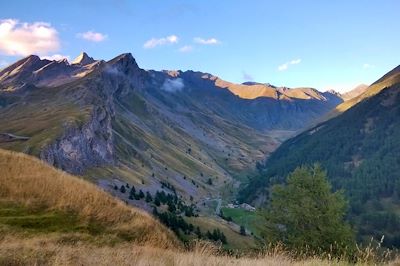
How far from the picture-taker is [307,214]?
173 ft

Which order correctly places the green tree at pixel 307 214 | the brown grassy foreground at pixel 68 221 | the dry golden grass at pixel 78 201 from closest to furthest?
the brown grassy foreground at pixel 68 221 → the dry golden grass at pixel 78 201 → the green tree at pixel 307 214

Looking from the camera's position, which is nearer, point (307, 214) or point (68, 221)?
point (68, 221)

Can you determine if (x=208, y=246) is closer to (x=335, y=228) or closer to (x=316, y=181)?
(x=335, y=228)

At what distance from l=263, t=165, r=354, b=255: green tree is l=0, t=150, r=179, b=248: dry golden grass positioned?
83.8ft

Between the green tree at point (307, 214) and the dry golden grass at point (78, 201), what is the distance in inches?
1005

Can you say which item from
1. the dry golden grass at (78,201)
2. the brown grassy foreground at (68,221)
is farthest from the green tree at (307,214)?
the brown grassy foreground at (68,221)

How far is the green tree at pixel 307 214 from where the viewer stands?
1928 inches

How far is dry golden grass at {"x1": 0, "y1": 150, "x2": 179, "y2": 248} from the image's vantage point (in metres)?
21.5

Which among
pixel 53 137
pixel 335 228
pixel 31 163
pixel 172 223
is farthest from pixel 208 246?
pixel 53 137

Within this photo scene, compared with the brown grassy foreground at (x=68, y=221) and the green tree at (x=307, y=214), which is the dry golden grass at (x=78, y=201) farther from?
the green tree at (x=307, y=214)

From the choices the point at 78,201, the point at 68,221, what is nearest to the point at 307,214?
the point at 78,201

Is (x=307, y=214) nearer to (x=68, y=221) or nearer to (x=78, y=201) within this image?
(x=78, y=201)

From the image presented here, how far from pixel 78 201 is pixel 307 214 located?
3540 cm

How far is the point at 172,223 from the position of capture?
12694 cm
